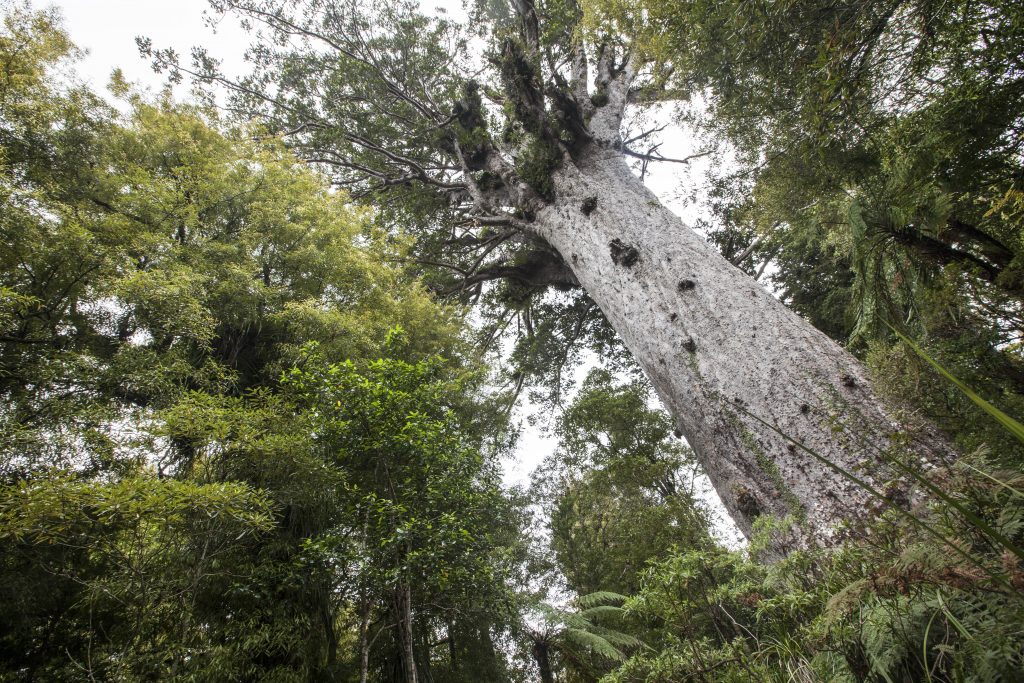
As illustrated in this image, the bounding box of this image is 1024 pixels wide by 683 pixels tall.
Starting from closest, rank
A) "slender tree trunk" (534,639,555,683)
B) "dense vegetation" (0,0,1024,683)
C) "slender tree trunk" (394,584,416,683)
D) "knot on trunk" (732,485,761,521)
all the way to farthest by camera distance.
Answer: "dense vegetation" (0,0,1024,683)
"knot on trunk" (732,485,761,521)
"slender tree trunk" (394,584,416,683)
"slender tree trunk" (534,639,555,683)

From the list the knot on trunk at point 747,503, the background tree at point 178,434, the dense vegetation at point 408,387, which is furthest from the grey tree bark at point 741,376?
the background tree at point 178,434

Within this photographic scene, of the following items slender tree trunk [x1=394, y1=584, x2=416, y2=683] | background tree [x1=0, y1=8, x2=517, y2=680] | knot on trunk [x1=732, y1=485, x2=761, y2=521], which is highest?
background tree [x1=0, y1=8, x2=517, y2=680]

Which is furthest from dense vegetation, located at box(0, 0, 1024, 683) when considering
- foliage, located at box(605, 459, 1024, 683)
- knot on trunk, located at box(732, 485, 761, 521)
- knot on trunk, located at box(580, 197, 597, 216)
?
knot on trunk, located at box(580, 197, 597, 216)

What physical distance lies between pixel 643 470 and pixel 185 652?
6.38 m

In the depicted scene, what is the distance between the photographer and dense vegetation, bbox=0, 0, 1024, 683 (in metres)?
1.51

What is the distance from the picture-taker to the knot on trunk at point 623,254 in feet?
12.6

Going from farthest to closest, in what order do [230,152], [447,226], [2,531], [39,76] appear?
[447,226]
[230,152]
[39,76]
[2,531]

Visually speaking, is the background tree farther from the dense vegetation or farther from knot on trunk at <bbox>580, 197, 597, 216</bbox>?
knot on trunk at <bbox>580, 197, 597, 216</bbox>

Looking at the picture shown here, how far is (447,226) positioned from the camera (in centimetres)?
818

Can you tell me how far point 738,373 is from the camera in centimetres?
279

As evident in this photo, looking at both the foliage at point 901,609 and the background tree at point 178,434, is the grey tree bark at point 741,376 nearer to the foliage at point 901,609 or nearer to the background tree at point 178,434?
the foliage at point 901,609

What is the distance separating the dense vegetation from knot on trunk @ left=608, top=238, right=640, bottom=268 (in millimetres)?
1394

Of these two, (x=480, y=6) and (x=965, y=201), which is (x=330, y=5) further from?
(x=965, y=201)

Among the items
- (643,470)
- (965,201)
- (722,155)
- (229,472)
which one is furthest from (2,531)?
(722,155)
